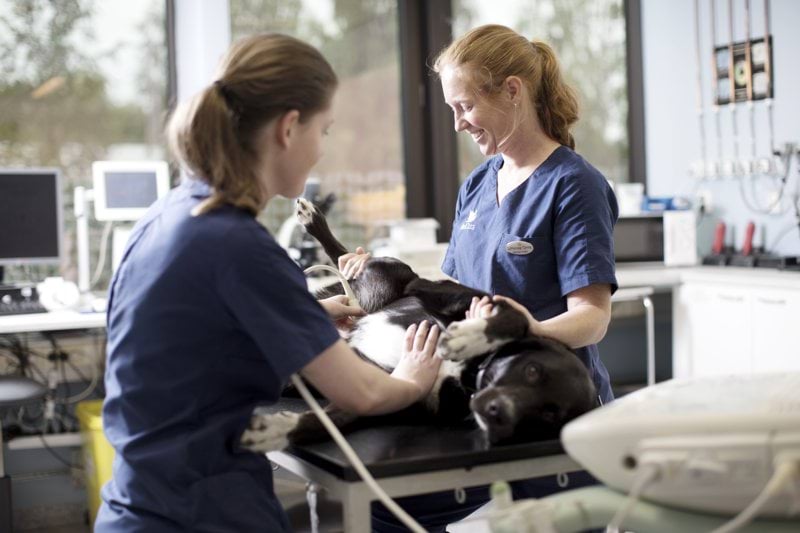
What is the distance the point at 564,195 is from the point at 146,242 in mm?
794

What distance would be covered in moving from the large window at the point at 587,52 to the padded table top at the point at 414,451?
11.1 feet

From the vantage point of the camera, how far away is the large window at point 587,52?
4703 mm

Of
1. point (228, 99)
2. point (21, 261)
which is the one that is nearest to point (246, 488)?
point (228, 99)

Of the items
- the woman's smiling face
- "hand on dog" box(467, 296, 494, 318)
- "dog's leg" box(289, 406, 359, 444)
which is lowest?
"dog's leg" box(289, 406, 359, 444)

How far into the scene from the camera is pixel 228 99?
49.8 inches

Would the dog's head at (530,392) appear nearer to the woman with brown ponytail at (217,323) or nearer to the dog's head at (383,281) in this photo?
the woman with brown ponytail at (217,323)

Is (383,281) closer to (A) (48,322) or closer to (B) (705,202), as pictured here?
(A) (48,322)

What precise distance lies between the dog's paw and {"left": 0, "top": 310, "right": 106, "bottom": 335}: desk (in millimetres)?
1988

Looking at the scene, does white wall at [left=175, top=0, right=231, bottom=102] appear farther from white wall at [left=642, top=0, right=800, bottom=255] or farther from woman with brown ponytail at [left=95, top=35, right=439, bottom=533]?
woman with brown ponytail at [left=95, top=35, right=439, bottom=533]

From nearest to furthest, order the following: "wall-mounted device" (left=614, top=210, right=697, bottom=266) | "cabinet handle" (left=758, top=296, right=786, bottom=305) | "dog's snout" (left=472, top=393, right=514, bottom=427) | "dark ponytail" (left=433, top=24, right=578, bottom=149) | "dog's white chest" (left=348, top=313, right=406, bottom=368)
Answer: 1. "dog's snout" (left=472, top=393, right=514, bottom=427)
2. "dog's white chest" (left=348, top=313, right=406, bottom=368)
3. "dark ponytail" (left=433, top=24, right=578, bottom=149)
4. "cabinet handle" (left=758, top=296, right=786, bottom=305)
5. "wall-mounted device" (left=614, top=210, right=697, bottom=266)

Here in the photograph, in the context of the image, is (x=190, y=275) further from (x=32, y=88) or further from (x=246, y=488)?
(x=32, y=88)

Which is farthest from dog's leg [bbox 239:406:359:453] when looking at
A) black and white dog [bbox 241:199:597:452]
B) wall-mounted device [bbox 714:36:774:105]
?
wall-mounted device [bbox 714:36:774:105]

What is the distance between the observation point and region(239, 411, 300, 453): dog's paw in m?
1.28

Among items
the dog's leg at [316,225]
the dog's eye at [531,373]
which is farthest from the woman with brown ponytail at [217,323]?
the dog's leg at [316,225]
